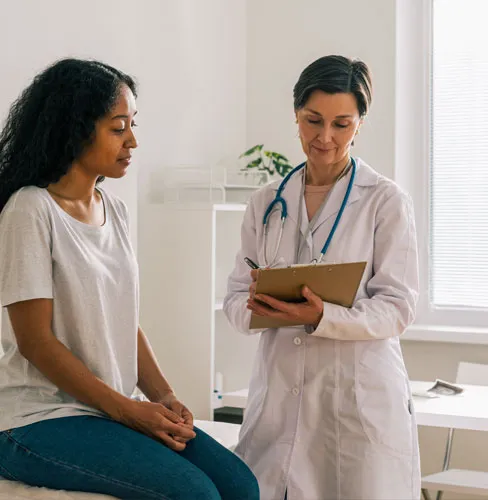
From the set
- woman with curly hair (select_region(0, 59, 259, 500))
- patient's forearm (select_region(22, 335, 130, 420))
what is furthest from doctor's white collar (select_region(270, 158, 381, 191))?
patient's forearm (select_region(22, 335, 130, 420))

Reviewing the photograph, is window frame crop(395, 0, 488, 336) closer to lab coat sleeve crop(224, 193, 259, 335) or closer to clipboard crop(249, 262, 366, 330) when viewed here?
lab coat sleeve crop(224, 193, 259, 335)

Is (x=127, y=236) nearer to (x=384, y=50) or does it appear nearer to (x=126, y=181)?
(x=126, y=181)

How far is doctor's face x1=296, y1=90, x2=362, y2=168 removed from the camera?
A: 1.92 meters

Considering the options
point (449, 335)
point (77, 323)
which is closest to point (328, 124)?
point (77, 323)

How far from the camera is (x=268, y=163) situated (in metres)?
4.04

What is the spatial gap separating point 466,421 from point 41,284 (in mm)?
1455

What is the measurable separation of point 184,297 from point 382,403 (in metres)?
1.70

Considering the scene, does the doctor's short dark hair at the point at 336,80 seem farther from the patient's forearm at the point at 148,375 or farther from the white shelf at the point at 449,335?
the white shelf at the point at 449,335

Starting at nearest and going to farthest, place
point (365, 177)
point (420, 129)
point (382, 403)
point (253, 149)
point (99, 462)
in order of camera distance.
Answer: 1. point (99, 462)
2. point (382, 403)
3. point (365, 177)
4. point (253, 149)
5. point (420, 129)

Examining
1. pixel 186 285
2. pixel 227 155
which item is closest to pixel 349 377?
pixel 186 285

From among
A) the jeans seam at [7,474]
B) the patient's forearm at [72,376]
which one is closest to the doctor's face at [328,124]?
the patient's forearm at [72,376]

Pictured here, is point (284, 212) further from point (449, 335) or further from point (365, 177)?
point (449, 335)

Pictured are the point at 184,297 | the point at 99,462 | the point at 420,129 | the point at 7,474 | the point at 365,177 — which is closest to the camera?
the point at 99,462

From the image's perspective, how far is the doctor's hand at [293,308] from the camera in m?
1.80
